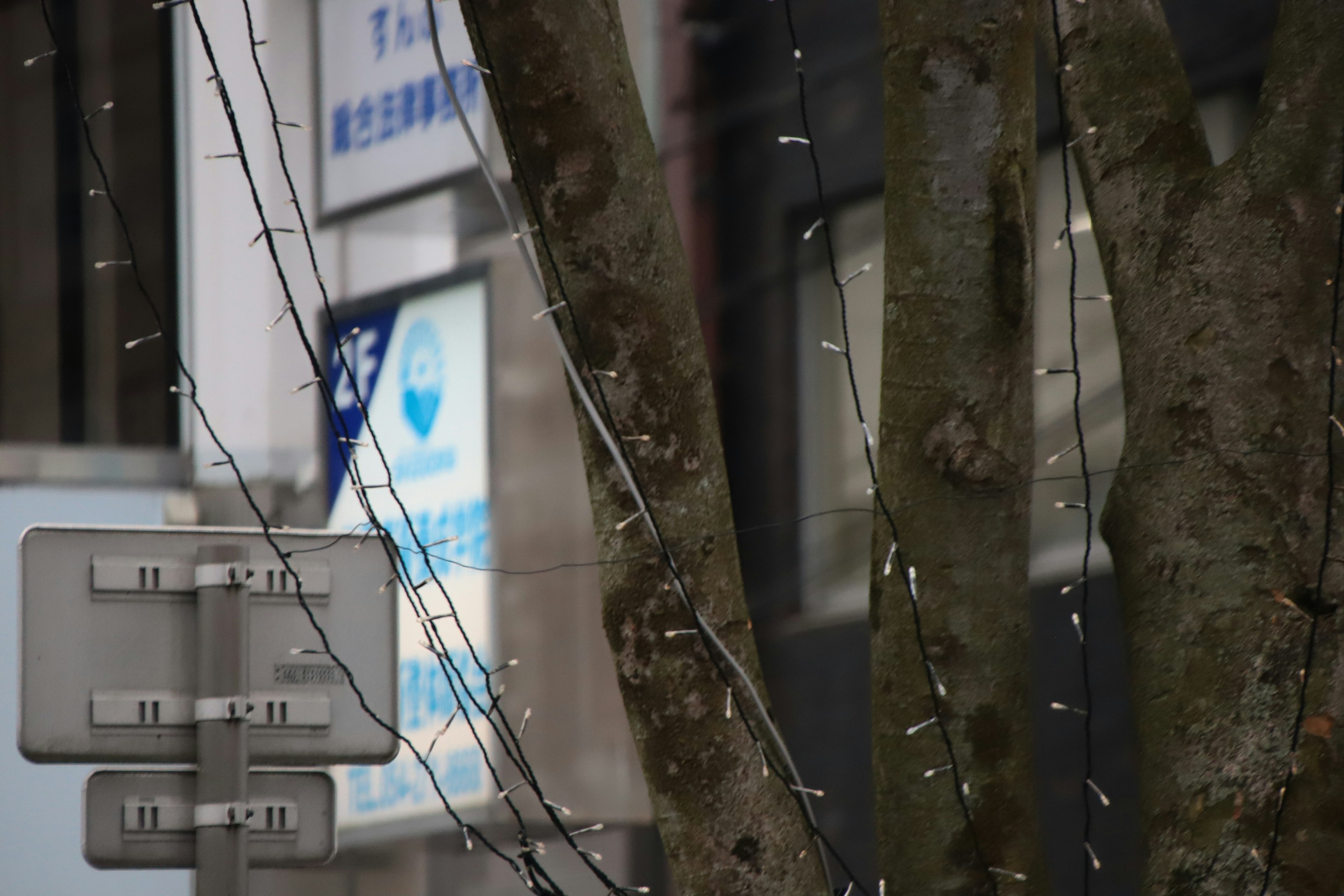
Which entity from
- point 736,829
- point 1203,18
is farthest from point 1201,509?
Result: point 1203,18

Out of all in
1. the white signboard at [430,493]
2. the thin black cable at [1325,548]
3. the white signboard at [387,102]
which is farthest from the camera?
the white signboard at [430,493]

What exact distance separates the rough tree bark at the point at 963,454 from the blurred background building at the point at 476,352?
348 centimetres

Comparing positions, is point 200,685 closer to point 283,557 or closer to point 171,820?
point 171,820

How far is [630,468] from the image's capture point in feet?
7.95

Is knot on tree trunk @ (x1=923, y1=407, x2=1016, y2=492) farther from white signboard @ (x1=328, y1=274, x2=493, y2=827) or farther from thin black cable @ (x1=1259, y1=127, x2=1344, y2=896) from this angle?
white signboard @ (x1=328, y1=274, x2=493, y2=827)

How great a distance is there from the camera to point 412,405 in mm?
7105

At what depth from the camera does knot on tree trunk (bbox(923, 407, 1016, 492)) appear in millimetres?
2432

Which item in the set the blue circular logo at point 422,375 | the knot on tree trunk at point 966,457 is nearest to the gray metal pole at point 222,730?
the knot on tree trunk at point 966,457

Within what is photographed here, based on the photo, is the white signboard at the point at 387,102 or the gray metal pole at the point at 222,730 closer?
the gray metal pole at the point at 222,730

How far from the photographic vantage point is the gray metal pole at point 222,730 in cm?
A: 304

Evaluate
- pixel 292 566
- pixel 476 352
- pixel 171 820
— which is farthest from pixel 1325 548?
pixel 476 352

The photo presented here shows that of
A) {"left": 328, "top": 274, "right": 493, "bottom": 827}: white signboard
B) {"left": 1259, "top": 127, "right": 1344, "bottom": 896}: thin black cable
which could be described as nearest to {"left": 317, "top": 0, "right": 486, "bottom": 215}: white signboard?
{"left": 328, "top": 274, "right": 493, "bottom": 827}: white signboard

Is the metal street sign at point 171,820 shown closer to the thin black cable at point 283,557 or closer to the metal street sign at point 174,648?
the metal street sign at point 174,648

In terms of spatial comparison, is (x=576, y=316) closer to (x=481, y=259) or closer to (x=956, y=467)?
(x=956, y=467)
